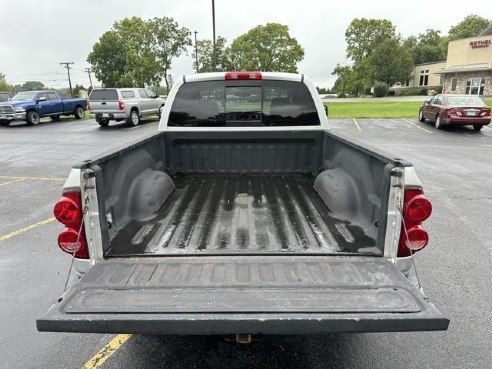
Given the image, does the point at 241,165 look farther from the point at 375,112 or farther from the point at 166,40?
the point at 166,40

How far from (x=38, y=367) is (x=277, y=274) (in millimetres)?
1913


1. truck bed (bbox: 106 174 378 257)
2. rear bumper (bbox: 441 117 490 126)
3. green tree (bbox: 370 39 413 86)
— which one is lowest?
rear bumper (bbox: 441 117 490 126)

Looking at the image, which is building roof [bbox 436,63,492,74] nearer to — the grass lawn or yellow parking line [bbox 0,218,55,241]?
the grass lawn

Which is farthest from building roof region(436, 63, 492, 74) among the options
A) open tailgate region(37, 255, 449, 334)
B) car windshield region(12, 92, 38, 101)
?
open tailgate region(37, 255, 449, 334)

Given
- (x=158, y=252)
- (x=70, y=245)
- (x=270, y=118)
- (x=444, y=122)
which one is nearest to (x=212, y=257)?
(x=158, y=252)

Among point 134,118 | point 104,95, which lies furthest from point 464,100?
point 104,95

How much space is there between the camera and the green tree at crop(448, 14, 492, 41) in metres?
85.8

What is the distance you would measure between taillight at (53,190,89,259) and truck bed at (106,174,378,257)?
8.1 inches

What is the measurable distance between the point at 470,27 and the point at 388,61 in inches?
1414

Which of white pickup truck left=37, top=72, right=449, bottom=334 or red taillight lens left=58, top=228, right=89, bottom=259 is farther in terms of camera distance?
red taillight lens left=58, top=228, right=89, bottom=259

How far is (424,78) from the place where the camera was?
7450 centimetres

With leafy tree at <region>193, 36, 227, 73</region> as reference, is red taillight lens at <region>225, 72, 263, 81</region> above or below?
below

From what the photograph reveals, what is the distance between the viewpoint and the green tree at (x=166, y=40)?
4753cm

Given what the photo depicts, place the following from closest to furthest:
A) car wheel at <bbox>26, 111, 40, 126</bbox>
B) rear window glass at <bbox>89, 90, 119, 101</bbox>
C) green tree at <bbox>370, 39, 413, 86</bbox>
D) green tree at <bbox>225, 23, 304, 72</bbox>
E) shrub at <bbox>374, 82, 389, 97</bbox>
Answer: rear window glass at <bbox>89, 90, 119, 101</bbox> → car wheel at <bbox>26, 111, 40, 126</bbox> → green tree at <bbox>225, 23, 304, 72</bbox> → shrub at <bbox>374, 82, 389, 97</bbox> → green tree at <bbox>370, 39, 413, 86</bbox>
